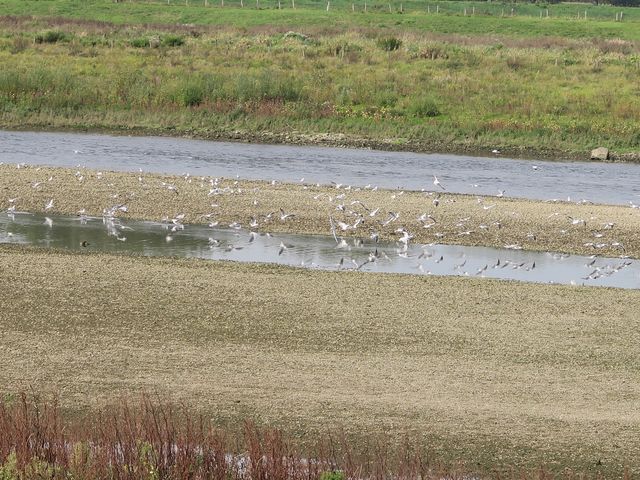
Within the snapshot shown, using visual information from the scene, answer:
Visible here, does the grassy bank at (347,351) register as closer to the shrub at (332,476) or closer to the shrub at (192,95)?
the shrub at (332,476)

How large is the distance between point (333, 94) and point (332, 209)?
18.1 m

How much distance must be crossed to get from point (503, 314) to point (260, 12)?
62901 mm

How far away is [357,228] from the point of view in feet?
74.5

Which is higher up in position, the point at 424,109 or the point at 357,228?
the point at 424,109

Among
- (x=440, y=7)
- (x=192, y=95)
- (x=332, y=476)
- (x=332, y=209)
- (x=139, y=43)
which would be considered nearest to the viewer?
(x=332, y=476)

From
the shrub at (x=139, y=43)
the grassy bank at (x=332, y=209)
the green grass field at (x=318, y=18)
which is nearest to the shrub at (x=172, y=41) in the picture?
the shrub at (x=139, y=43)

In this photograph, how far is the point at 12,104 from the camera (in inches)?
1571

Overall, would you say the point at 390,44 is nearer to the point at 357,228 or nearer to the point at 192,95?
the point at 192,95

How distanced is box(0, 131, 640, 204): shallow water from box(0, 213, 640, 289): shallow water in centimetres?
720

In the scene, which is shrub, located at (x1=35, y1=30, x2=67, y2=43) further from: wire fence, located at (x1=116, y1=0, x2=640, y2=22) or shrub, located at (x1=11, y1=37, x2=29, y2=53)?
wire fence, located at (x1=116, y1=0, x2=640, y2=22)

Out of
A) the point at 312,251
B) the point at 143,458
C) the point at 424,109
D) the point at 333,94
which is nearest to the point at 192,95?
the point at 333,94

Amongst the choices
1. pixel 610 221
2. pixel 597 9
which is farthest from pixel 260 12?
pixel 610 221

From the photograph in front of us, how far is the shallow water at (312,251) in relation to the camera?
19500 millimetres

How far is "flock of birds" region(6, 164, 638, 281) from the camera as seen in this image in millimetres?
20156
